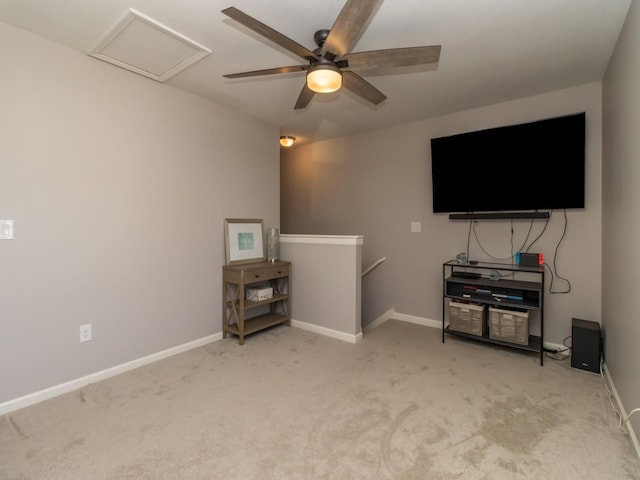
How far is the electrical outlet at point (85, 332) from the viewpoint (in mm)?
2264

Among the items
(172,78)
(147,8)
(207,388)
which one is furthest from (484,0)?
(207,388)

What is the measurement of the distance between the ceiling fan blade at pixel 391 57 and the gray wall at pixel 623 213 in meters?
1.10

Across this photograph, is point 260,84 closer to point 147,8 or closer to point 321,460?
point 147,8

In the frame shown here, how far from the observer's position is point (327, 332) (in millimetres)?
3301

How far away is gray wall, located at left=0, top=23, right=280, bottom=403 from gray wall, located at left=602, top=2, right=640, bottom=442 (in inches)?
124

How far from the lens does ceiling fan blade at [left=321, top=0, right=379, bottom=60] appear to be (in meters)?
1.35

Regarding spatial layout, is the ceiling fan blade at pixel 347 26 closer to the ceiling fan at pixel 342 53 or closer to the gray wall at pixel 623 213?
the ceiling fan at pixel 342 53

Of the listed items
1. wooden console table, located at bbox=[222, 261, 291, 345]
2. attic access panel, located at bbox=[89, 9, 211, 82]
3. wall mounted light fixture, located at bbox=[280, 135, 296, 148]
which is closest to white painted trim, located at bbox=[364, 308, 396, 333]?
wooden console table, located at bbox=[222, 261, 291, 345]

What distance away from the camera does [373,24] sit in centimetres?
191

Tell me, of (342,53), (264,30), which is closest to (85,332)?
(264,30)

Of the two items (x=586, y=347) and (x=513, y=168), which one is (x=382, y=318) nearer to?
(x=586, y=347)

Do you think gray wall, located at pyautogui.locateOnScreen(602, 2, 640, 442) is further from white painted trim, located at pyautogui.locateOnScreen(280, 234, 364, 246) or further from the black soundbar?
white painted trim, located at pyautogui.locateOnScreen(280, 234, 364, 246)

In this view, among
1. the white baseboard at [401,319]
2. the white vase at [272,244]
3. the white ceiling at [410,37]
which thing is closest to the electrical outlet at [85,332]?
the white vase at [272,244]

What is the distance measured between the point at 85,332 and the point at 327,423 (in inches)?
74.7
